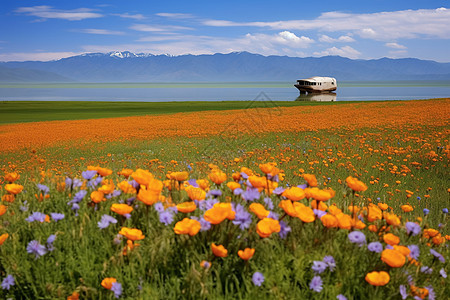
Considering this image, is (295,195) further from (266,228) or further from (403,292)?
(403,292)

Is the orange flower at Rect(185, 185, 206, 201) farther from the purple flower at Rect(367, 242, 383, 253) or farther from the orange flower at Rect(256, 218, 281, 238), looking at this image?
the purple flower at Rect(367, 242, 383, 253)

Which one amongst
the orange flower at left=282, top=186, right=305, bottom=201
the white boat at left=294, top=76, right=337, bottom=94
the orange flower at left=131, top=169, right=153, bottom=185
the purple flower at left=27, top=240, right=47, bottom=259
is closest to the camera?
the purple flower at left=27, top=240, right=47, bottom=259

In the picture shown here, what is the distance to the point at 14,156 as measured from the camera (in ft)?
43.6

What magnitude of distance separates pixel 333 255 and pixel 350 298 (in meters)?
0.28

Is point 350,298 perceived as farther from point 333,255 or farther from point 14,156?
point 14,156

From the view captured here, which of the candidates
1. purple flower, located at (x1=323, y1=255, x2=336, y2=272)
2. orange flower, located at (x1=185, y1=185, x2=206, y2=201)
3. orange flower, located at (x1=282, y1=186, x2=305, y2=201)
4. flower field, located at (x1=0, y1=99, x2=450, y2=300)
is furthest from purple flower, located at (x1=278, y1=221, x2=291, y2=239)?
orange flower, located at (x1=185, y1=185, x2=206, y2=201)

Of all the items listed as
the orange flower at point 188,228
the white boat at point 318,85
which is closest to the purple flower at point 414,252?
the orange flower at point 188,228

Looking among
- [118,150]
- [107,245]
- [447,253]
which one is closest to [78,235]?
[107,245]

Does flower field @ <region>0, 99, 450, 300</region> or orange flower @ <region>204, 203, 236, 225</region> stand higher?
orange flower @ <region>204, 203, 236, 225</region>

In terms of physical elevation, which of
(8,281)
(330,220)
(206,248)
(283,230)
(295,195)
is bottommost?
(8,281)

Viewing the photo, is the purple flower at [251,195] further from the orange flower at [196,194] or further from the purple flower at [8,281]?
the purple flower at [8,281]

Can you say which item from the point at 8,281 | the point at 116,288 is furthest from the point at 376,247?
the point at 8,281

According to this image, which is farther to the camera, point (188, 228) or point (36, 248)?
point (36, 248)

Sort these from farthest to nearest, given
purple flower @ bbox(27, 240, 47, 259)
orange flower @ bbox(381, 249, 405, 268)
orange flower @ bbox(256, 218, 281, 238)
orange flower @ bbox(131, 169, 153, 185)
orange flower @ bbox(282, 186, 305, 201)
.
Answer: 1. orange flower @ bbox(131, 169, 153, 185)
2. orange flower @ bbox(282, 186, 305, 201)
3. purple flower @ bbox(27, 240, 47, 259)
4. orange flower @ bbox(256, 218, 281, 238)
5. orange flower @ bbox(381, 249, 405, 268)
